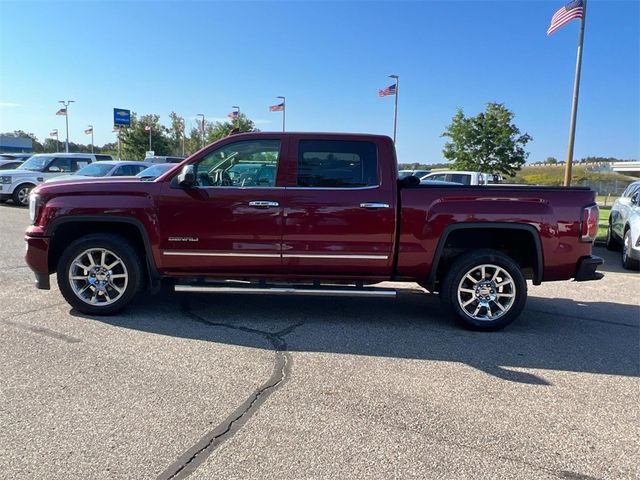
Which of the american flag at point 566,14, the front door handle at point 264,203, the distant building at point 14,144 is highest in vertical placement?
the distant building at point 14,144

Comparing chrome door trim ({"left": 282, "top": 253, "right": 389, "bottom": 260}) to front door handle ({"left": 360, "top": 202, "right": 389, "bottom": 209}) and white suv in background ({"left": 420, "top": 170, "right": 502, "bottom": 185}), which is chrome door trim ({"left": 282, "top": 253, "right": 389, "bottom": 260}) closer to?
front door handle ({"left": 360, "top": 202, "right": 389, "bottom": 209})

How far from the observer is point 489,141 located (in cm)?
3338

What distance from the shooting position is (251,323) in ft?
16.8

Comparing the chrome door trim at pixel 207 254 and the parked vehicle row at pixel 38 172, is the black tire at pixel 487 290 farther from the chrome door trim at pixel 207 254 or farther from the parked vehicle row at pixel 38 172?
the parked vehicle row at pixel 38 172

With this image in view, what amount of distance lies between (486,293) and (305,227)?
200 cm

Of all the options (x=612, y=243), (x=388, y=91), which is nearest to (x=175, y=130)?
(x=388, y=91)

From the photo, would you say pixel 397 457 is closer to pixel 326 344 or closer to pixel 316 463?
pixel 316 463

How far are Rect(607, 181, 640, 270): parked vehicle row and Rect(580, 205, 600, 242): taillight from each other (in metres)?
4.36

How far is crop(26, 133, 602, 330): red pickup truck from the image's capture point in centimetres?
496

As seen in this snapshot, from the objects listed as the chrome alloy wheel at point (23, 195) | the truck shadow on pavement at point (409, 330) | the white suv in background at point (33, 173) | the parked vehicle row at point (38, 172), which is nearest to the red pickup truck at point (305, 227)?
the truck shadow on pavement at point (409, 330)

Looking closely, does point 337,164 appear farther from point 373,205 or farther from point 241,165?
point 241,165

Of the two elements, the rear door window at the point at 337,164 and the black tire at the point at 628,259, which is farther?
the black tire at the point at 628,259

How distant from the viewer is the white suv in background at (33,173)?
55.1 feet

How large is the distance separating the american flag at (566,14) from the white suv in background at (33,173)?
610 inches
